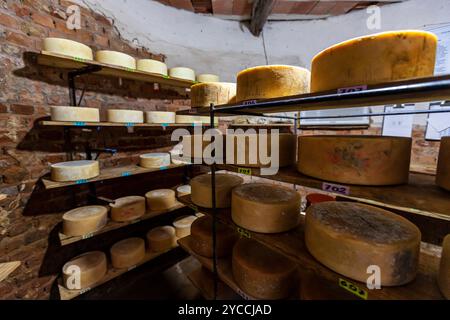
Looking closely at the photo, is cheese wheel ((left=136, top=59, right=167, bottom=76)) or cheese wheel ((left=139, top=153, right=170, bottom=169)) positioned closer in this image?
cheese wheel ((left=136, top=59, right=167, bottom=76))

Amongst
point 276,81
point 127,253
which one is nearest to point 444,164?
point 276,81

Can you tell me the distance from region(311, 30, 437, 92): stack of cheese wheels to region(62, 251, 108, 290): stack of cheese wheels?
78.8 inches

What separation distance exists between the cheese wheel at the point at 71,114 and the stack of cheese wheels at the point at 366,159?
156 cm

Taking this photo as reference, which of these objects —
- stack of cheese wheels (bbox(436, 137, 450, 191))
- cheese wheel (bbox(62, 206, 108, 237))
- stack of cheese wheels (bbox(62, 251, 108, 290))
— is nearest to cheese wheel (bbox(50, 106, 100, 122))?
cheese wheel (bbox(62, 206, 108, 237))

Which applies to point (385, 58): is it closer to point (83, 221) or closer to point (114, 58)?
point (114, 58)

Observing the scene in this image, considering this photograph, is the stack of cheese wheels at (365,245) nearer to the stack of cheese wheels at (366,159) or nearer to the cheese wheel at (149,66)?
the stack of cheese wheels at (366,159)

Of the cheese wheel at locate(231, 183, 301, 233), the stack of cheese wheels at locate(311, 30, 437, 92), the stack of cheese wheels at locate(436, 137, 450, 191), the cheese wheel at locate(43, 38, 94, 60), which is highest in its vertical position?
the cheese wheel at locate(43, 38, 94, 60)

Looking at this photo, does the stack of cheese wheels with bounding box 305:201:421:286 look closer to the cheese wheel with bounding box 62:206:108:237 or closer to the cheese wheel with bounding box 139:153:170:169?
the cheese wheel with bounding box 139:153:170:169

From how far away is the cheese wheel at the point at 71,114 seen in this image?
1346mm

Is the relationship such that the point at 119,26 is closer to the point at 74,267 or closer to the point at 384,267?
the point at 74,267

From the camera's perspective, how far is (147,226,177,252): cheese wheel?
6.25ft

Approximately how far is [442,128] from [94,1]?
3.25 meters

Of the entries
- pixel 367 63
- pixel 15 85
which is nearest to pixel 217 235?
pixel 367 63
